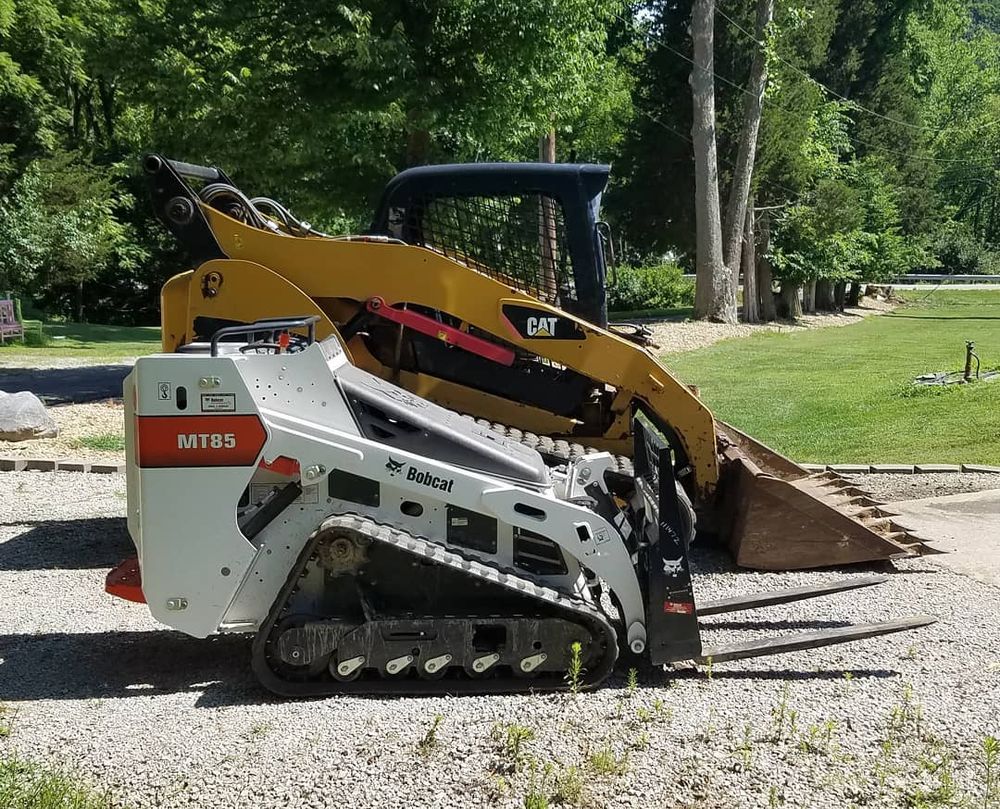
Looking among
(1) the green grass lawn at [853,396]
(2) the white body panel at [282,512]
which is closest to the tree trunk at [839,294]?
(1) the green grass lawn at [853,396]

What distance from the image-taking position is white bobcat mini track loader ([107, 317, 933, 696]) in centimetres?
442

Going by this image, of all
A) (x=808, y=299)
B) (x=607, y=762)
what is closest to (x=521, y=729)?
(x=607, y=762)

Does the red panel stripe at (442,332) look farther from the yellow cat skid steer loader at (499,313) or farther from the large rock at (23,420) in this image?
the large rock at (23,420)

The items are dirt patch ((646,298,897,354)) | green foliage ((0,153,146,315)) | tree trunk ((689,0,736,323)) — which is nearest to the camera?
dirt patch ((646,298,897,354))

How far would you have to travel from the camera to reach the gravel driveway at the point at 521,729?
3.61 meters

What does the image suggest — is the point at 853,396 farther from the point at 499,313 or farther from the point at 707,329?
the point at 707,329

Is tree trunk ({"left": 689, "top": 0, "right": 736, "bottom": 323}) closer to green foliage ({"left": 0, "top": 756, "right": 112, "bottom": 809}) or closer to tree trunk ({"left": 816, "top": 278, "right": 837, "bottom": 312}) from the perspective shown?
tree trunk ({"left": 816, "top": 278, "right": 837, "bottom": 312})

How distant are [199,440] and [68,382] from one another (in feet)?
40.3

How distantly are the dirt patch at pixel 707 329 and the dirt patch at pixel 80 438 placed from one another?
1007 cm

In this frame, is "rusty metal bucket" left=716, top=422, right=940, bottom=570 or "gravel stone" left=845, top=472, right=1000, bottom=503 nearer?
"rusty metal bucket" left=716, top=422, right=940, bottom=570

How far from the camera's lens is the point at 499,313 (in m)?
6.43

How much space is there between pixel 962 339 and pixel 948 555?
21.8 m

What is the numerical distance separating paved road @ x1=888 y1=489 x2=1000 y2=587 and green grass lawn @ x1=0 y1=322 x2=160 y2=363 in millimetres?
15414

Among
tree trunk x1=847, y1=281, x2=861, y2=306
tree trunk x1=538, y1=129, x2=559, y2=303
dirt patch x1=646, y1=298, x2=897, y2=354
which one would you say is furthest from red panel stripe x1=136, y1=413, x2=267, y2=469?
tree trunk x1=847, y1=281, x2=861, y2=306
